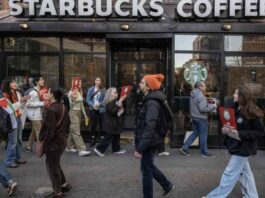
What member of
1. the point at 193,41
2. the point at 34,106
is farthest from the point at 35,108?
the point at 193,41

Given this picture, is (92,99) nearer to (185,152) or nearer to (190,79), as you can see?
(190,79)

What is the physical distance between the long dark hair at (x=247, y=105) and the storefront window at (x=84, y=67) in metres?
5.49

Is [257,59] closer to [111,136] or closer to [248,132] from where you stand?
[111,136]

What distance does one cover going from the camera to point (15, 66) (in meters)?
10.3

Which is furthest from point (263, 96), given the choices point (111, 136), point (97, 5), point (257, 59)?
point (97, 5)

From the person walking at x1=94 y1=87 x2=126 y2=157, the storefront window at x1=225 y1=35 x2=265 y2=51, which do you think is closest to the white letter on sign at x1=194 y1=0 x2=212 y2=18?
the storefront window at x1=225 y1=35 x2=265 y2=51

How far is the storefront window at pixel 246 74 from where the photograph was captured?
9.65 meters

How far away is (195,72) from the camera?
9.71 m

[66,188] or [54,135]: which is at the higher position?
[54,135]

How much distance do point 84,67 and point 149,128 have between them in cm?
546

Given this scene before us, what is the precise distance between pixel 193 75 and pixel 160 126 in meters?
4.59

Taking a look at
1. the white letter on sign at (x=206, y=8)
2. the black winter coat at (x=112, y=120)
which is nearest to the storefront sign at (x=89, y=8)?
the white letter on sign at (x=206, y=8)

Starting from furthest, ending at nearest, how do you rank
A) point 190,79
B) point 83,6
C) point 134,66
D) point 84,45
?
point 134,66 < point 84,45 < point 190,79 < point 83,6

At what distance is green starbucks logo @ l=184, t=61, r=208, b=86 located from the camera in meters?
9.66
